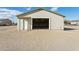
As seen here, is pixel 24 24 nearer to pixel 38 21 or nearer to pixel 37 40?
pixel 38 21

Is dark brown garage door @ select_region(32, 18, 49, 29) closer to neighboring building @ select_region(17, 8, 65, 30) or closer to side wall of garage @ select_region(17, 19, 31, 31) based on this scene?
neighboring building @ select_region(17, 8, 65, 30)

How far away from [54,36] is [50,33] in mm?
117

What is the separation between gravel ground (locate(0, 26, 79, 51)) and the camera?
295 cm

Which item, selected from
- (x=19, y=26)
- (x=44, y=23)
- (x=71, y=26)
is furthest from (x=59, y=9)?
(x=19, y=26)

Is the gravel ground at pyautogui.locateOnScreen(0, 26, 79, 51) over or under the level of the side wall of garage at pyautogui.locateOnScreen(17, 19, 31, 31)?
under

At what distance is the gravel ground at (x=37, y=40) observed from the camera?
2945 millimetres

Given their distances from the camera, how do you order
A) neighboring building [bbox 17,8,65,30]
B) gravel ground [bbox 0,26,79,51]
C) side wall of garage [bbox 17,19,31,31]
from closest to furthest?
1. gravel ground [bbox 0,26,79,51]
2. side wall of garage [bbox 17,19,31,31]
3. neighboring building [bbox 17,8,65,30]

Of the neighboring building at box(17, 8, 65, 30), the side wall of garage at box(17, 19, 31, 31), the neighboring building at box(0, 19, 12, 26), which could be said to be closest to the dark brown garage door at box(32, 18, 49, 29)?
the neighboring building at box(17, 8, 65, 30)

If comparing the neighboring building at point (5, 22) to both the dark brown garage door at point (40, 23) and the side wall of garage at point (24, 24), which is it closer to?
the side wall of garage at point (24, 24)

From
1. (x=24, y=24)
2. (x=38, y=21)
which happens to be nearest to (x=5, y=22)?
(x=24, y=24)

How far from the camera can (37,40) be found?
3035 millimetres

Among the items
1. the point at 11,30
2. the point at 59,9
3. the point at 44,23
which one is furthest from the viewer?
the point at 44,23
